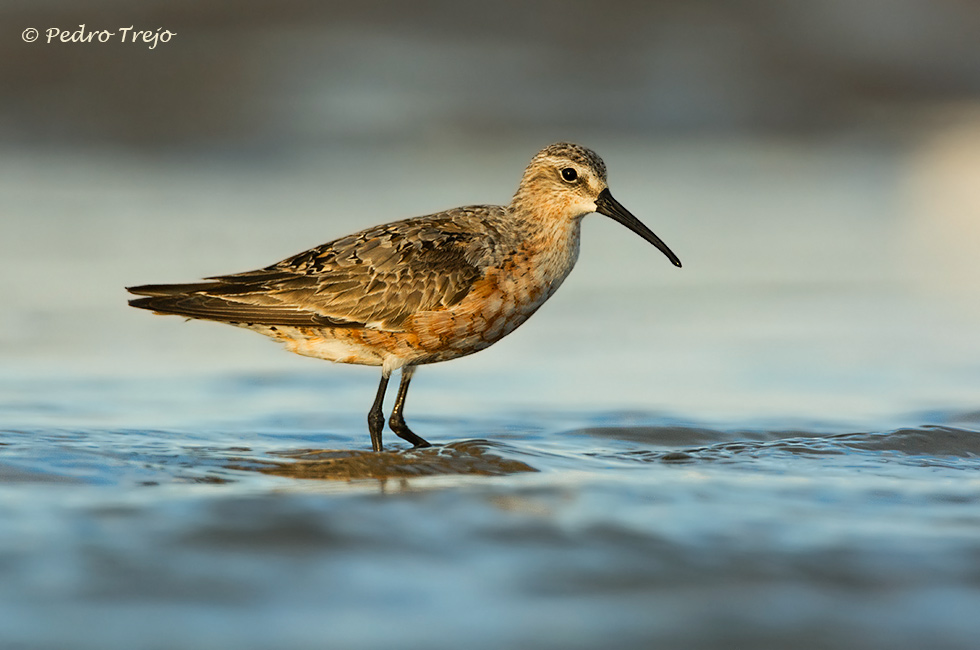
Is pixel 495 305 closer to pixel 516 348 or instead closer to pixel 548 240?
pixel 548 240

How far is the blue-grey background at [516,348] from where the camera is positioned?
4.67 metres

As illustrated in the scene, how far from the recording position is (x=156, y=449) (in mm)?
6754

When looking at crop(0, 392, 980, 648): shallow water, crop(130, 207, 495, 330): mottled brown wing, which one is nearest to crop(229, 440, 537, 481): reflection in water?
crop(0, 392, 980, 648): shallow water

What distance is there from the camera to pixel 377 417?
25.3 ft

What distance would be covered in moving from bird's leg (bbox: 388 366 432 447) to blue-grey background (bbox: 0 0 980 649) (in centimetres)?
21

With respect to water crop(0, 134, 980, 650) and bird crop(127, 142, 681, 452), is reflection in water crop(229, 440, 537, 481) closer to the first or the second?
water crop(0, 134, 980, 650)

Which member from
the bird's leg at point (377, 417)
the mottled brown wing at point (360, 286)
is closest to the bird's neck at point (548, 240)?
the mottled brown wing at point (360, 286)

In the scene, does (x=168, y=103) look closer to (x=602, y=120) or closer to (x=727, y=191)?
(x=602, y=120)

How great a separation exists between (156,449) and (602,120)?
11039 millimetres

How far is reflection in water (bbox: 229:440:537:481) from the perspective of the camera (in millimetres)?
6504

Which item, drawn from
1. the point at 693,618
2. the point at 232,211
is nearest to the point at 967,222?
the point at 232,211

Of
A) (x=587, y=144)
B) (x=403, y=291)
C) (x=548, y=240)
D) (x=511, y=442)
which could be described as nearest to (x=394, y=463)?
(x=511, y=442)

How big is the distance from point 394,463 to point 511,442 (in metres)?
0.81

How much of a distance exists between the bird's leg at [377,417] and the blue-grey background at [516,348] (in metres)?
0.09
